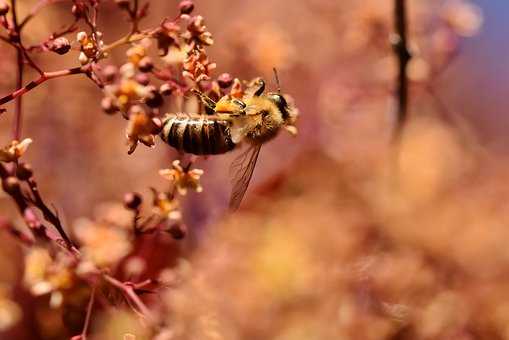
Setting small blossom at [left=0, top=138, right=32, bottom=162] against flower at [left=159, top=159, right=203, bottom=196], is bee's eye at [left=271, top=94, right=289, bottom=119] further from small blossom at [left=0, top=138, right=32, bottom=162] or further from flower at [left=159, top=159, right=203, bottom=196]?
small blossom at [left=0, top=138, right=32, bottom=162]

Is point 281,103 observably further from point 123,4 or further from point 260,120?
point 123,4

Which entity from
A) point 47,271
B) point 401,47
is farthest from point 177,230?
point 401,47

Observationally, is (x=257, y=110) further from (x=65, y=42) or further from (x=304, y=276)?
(x=304, y=276)

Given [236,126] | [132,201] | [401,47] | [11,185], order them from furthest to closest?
1. [401,47]
2. [236,126]
3. [132,201]
4. [11,185]

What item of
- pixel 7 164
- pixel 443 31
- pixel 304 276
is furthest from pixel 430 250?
pixel 7 164

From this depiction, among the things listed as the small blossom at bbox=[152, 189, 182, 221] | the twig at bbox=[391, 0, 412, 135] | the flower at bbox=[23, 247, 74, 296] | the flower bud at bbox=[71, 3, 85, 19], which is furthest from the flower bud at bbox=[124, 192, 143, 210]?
the twig at bbox=[391, 0, 412, 135]

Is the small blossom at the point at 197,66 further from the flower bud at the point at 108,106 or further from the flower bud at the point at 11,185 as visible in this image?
the flower bud at the point at 11,185
